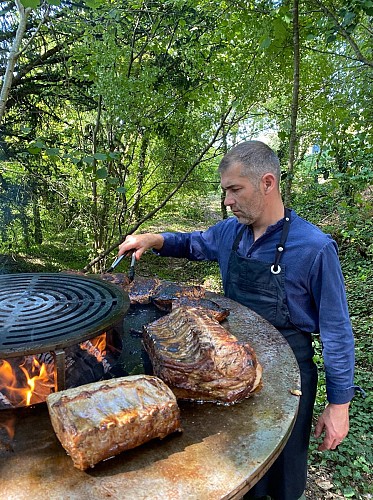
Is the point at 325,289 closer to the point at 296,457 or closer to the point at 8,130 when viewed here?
the point at 296,457

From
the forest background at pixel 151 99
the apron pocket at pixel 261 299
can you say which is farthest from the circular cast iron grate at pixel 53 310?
the forest background at pixel 151 99

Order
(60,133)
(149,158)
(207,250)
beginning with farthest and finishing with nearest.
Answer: (149,158) → (60,133) → (207,250)

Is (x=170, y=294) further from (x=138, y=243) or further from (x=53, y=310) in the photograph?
(x=53, y=310)

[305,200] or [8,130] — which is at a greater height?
[8,130]

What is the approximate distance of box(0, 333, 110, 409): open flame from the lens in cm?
178

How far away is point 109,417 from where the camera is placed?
4.53 ft

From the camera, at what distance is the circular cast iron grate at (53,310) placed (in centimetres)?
175

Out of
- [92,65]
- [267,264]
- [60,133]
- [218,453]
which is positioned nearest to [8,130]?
[60,133]

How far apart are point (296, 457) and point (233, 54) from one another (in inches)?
222

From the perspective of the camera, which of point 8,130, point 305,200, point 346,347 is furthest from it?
point 305,200

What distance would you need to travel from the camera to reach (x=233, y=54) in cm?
598

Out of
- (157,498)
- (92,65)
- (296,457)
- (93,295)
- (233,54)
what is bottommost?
(296,457)

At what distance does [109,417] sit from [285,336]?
1500 millimetres

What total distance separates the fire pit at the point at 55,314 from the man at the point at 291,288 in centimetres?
94
